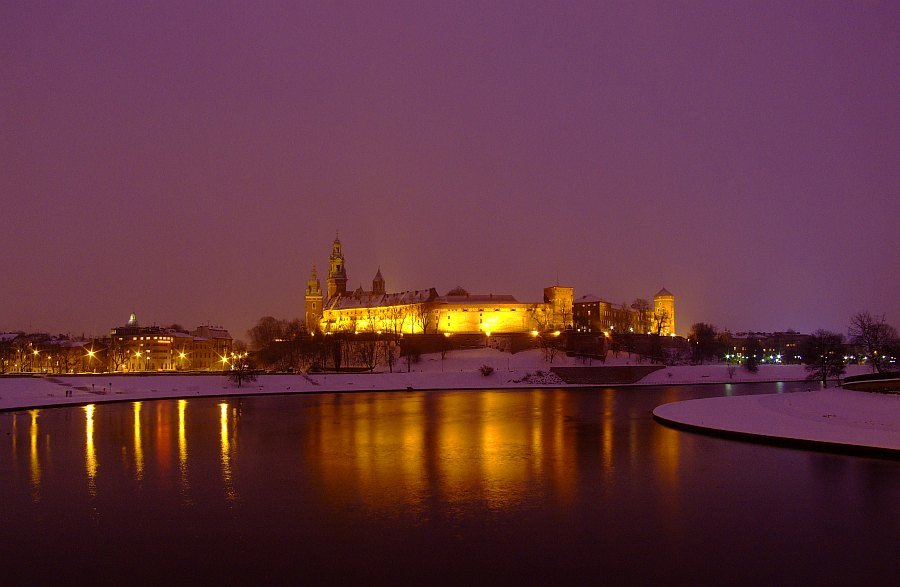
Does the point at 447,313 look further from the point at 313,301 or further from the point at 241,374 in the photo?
the point at 241,374

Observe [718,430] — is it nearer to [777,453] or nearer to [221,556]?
[777,453]

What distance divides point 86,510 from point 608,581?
401 inches

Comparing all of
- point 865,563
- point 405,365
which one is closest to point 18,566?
point 865,563

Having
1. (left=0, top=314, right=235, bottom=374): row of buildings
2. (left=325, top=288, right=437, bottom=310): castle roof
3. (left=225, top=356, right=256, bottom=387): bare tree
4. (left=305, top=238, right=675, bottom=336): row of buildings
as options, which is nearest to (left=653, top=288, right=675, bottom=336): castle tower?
(left=305, top=238, right=675, bottom=336): row of buildings

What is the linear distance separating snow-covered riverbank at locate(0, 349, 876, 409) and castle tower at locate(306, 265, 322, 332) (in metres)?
57.1

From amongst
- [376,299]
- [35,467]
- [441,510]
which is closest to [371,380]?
[35,467]

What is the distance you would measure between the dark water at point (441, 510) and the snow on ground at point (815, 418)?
1661 mm

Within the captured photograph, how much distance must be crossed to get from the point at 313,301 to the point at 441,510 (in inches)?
5199

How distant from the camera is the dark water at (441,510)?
9.79 meters

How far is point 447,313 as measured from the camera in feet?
403

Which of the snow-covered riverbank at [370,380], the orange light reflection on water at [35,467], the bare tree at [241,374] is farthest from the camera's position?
the bare tree at [241,374]

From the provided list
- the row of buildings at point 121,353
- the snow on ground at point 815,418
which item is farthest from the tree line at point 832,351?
the row of buildings at point 121,353

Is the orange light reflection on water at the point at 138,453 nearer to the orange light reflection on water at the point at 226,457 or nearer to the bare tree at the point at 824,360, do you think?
the orange light reflection on water at the point at 226,457

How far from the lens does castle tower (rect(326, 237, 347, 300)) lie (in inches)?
5674
